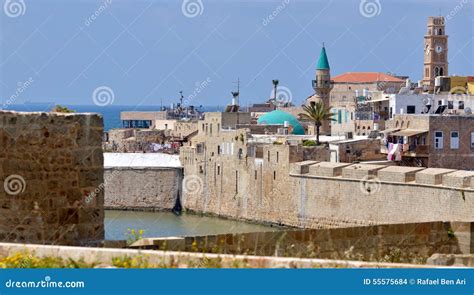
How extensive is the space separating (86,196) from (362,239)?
2.27 meters

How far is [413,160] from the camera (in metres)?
45.0

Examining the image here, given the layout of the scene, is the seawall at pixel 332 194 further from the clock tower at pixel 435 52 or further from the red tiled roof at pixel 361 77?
the red tiled roof at pixel 361 77

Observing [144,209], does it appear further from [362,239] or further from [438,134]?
[362,239]

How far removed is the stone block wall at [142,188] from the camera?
170 feet

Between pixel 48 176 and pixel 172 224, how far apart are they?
109ft

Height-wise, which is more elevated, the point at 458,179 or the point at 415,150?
the point at 415,150

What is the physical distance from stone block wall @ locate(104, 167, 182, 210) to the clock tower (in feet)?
57.7

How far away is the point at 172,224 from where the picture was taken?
147 ft

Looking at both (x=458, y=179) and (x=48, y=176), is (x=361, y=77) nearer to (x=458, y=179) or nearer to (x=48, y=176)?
(x=458, y=179)

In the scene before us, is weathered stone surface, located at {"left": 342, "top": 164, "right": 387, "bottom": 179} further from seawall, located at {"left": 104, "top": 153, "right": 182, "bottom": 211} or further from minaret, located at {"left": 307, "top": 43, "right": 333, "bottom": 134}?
minaret, located at {"left": 307, "top": 43, "right": 333, "bottom": 134}

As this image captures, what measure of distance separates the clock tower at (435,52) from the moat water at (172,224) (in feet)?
66.4

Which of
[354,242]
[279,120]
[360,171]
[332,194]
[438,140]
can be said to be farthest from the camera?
[279,120]

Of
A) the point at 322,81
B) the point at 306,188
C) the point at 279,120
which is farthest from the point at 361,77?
the point at 306,188

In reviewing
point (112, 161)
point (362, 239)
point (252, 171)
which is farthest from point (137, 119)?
point (362, 239)
